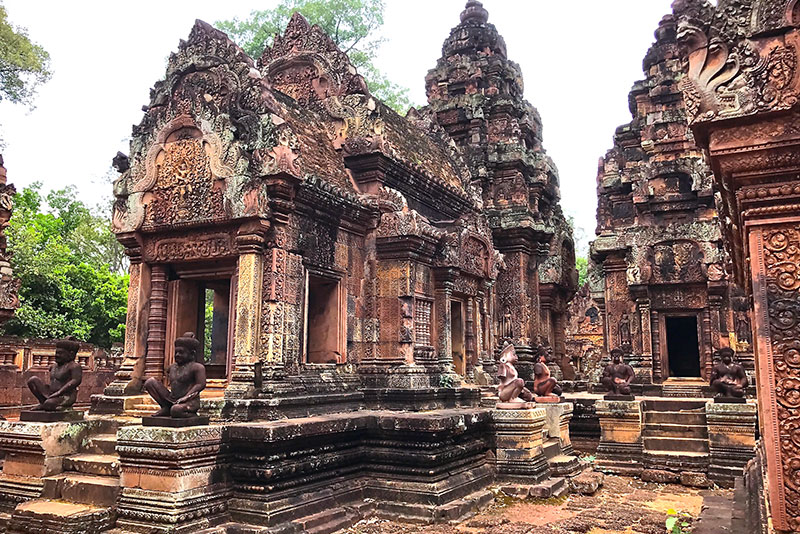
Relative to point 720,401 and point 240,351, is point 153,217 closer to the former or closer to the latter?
point 240,351

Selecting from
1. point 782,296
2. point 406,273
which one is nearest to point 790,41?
point 782,296

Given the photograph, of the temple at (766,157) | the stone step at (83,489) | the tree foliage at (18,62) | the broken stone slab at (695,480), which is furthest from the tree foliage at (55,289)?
the temple at (766,157)

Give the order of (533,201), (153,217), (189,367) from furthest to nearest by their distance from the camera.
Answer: (533,201) < (153,217) < (189,367)

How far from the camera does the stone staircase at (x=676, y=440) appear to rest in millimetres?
10727

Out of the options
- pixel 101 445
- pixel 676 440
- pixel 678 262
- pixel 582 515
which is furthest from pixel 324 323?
pixel 678 262

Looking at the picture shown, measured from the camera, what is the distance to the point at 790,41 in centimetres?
346

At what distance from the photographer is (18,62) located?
25078mm

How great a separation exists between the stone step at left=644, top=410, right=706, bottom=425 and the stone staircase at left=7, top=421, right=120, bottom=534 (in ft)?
30.0

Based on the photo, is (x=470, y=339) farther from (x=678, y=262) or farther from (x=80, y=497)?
(x=678, y=262)

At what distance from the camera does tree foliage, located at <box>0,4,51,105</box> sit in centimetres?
2483

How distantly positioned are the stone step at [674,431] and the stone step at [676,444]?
125mm

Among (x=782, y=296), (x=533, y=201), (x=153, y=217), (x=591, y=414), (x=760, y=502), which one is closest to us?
(x=782, y=296)

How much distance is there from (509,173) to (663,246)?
4.26 meters

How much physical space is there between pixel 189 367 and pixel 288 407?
4.85 ft
